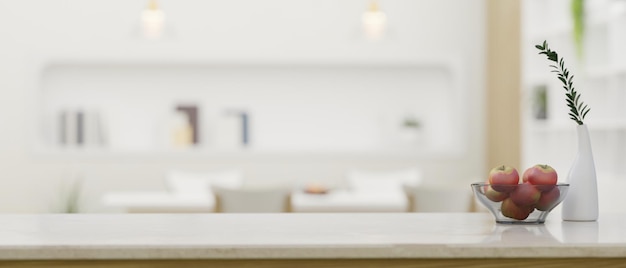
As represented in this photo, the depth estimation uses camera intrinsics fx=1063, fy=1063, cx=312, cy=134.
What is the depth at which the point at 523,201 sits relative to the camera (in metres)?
2.49

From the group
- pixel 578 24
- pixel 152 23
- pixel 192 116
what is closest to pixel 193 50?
pixel 192 116

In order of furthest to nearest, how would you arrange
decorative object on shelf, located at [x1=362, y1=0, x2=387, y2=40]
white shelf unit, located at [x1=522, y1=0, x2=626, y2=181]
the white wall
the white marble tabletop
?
the white wall → decorative object on shelf, located at [x1=362, y1=0, x2=387, y2=40] → white shelf unit, located at [x1=522, y1=0, x2=626, y2=181] → the white marble tabletop

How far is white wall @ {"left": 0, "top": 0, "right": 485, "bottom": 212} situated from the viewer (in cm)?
757

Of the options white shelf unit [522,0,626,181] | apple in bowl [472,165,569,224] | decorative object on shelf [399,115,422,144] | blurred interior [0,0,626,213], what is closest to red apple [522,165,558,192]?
apple in bowl [472,165,569,224]

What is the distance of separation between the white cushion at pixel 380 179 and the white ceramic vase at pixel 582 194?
184 inches

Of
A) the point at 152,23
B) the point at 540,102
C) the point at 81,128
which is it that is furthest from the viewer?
the point at 81,128

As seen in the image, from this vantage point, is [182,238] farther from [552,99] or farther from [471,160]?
[471,160]

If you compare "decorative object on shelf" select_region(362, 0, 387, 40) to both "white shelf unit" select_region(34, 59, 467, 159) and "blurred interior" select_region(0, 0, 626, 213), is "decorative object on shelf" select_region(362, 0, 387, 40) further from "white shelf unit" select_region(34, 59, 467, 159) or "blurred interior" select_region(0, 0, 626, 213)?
Answer: "white shelf unit" select_region(34, 59, 467, 159)

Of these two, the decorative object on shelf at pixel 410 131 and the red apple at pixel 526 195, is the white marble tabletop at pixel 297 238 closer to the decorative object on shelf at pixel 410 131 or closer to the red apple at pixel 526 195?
the red apple at pixel 526 195

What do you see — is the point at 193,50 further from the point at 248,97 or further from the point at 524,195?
the point at 524,195

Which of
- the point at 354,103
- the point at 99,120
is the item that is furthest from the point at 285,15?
the point at 99,120

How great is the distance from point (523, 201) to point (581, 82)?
12.7ft

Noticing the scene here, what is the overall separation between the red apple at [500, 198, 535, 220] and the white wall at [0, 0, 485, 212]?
5.14m

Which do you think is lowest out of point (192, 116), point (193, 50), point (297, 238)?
point (297, 238)
